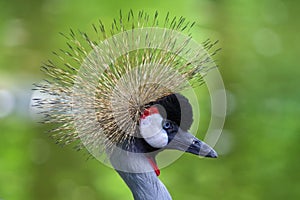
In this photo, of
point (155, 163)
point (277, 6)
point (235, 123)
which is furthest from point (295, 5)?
point (155, 163)

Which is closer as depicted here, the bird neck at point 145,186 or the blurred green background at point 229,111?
the bird neck at point 145,186

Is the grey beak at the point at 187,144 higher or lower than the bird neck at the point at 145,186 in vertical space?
higher

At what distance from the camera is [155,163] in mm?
983

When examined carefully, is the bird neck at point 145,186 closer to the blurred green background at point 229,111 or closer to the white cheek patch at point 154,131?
the white cheek patch at point 154,131

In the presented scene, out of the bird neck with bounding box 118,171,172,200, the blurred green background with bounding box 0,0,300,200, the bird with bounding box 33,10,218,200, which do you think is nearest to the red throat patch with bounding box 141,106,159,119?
the bird with bounding box 33,10,218,200

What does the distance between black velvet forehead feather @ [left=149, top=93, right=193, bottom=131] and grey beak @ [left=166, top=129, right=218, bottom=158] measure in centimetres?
1

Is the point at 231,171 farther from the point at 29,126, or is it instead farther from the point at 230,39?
the point at 29,126

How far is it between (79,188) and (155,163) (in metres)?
1.23

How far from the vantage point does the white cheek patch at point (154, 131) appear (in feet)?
3.01

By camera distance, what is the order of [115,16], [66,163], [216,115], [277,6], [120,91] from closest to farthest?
[120,91], [216,115], [115,16], [277,6], [66,163]

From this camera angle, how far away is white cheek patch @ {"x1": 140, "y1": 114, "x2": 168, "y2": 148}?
0.92 metres

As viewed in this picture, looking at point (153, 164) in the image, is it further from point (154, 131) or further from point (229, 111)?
point (229, 111)

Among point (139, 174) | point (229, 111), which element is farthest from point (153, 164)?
point (229, 111)

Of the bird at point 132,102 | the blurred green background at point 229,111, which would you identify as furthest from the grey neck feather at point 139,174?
the blurred green background at point 229,111
